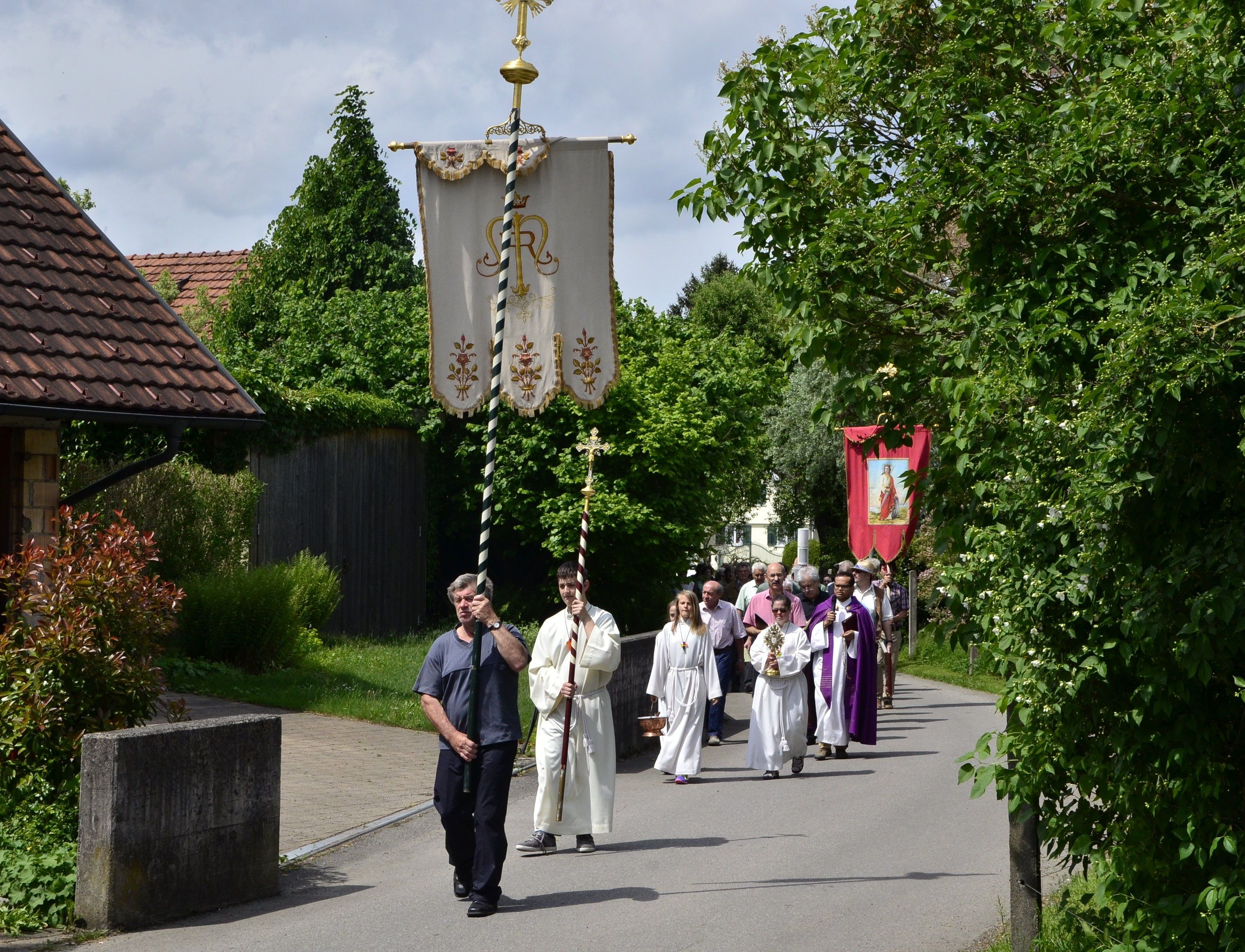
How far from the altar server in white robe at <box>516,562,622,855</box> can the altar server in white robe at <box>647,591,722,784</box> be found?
3110 millimetres

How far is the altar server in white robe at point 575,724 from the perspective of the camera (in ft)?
→ 31.0

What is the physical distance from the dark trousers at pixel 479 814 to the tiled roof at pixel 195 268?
24.2 metres

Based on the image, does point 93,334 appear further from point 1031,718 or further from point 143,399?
point 1031,718

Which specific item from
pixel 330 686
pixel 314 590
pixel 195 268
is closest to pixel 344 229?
pixel 195 268

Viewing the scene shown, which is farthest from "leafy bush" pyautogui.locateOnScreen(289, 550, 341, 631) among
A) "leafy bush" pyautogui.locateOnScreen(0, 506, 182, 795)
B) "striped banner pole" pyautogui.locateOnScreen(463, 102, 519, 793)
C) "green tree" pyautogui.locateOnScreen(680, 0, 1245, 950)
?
"green tree" pyautogui.locateOnScreen(680, 0, 1245, 950)

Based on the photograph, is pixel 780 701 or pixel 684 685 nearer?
pixel 780 701

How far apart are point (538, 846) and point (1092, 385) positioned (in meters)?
5.99

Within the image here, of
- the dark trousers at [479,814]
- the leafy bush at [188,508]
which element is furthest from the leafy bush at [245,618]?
the dark trousers at [479,814]

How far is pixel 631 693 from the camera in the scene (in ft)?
47.0

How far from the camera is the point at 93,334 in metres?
10.7

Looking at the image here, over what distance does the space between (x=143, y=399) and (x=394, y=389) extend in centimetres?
1309

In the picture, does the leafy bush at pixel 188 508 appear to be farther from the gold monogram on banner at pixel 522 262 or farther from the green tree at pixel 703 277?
the green tree at pixel 703 277

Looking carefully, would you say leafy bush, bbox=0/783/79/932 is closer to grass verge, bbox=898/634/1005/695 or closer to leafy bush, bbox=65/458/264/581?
leafy bush, bbox=65/458/264/581

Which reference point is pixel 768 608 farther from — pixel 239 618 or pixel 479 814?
pixel 479 814
